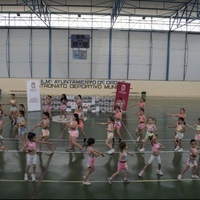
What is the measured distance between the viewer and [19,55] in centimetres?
3909

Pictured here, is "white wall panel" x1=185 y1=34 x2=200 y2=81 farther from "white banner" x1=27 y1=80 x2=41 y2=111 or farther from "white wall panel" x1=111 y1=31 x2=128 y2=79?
"white banner" x1=27 y1=80 x2=41 y2=111

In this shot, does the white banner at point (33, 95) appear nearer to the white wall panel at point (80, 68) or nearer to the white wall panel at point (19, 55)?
the white wall panel at point (80, 68)

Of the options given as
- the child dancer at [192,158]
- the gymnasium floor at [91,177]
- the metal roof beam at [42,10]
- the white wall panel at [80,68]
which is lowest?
the gymnasium floor at [91,177]

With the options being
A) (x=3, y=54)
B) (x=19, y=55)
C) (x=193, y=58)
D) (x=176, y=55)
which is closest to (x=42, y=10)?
(x=19, y=55)

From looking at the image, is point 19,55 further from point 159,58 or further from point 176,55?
point 176,55

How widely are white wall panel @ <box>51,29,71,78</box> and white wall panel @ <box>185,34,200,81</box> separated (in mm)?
16794

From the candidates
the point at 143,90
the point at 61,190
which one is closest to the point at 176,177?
the point at 61,190

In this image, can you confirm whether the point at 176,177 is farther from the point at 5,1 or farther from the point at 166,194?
the point at 5,1

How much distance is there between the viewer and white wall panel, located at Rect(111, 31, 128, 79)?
129 ft

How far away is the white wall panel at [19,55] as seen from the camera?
3884 cm

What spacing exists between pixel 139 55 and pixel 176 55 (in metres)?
5.12

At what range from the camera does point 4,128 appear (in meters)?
18.1

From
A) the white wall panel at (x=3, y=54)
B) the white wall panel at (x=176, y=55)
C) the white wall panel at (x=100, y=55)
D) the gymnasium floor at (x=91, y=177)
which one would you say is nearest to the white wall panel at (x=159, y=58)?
the white wall panel at (x=176, y=55)

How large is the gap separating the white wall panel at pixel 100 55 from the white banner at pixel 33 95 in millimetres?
15641
